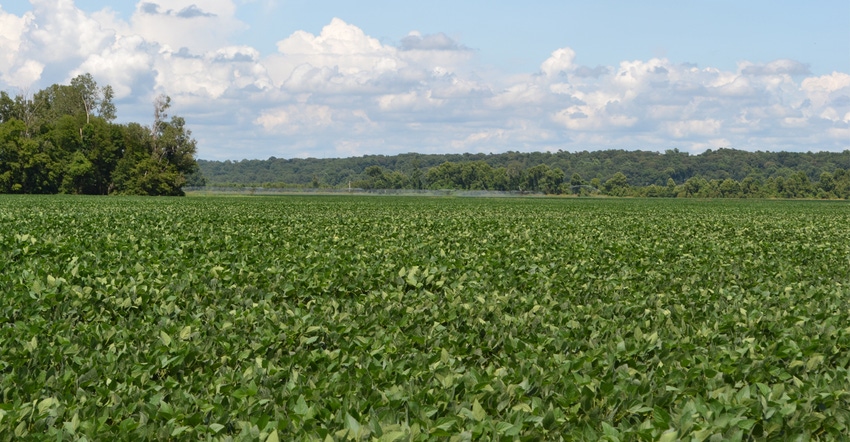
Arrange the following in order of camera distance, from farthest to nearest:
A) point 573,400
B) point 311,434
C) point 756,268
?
point 756,268, point 573,400, point 311,434

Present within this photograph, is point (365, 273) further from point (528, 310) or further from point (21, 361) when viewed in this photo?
point (21, 361)

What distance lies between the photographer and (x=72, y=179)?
4117 inches

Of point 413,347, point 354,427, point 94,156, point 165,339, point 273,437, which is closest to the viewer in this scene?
point 273,437

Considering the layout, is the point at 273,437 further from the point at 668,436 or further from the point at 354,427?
the point at 668,436

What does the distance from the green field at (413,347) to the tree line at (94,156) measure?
94607 mm

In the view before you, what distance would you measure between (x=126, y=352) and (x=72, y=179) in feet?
349

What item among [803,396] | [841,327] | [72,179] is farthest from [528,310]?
[72,179]

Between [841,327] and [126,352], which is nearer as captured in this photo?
[126,352]

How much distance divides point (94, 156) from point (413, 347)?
10865 centimetres

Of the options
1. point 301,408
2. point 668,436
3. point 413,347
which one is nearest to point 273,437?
point 301,408

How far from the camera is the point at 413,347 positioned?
323 inches

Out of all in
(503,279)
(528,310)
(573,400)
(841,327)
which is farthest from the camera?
(503,279)

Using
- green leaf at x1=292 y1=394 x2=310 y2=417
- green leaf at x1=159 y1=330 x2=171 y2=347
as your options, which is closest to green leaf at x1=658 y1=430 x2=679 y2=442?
green leaf at x1=292 y1=394 x2=310 y2=417

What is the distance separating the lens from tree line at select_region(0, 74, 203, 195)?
4043 inches
